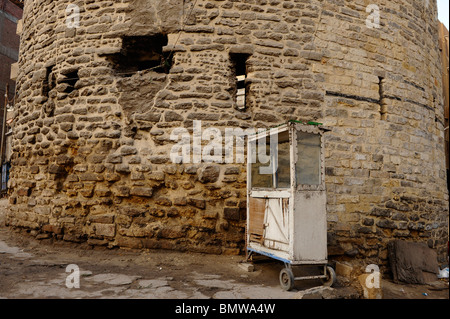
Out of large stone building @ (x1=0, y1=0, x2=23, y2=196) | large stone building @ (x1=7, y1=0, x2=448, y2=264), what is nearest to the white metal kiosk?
large stone building @ (x1=7, y1=0, x2=448, y2=264)

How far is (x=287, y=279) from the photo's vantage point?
10.6ft

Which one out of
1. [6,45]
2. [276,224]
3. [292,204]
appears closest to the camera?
[292,204]

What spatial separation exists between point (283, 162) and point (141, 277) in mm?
2008

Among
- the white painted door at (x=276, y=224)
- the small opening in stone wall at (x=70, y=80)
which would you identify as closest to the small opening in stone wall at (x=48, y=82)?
the small opening in stone wall at (x=70, y=80)

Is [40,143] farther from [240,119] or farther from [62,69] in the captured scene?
[240,119]

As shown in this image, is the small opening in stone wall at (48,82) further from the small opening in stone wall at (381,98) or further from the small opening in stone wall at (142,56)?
the small opening in stone wall at (381,98)

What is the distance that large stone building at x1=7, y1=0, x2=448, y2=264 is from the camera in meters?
4.52

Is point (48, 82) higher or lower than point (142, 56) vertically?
lower

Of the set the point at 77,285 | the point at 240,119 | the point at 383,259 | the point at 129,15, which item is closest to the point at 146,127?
the point at 240,119

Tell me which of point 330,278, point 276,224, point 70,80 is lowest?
point 330,278

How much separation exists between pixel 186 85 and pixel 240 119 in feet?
3.10

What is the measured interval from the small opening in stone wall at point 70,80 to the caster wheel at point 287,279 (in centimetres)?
437

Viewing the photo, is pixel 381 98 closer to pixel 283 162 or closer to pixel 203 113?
pixel 283 162

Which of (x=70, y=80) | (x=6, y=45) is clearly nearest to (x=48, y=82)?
(x=70, y=80)
